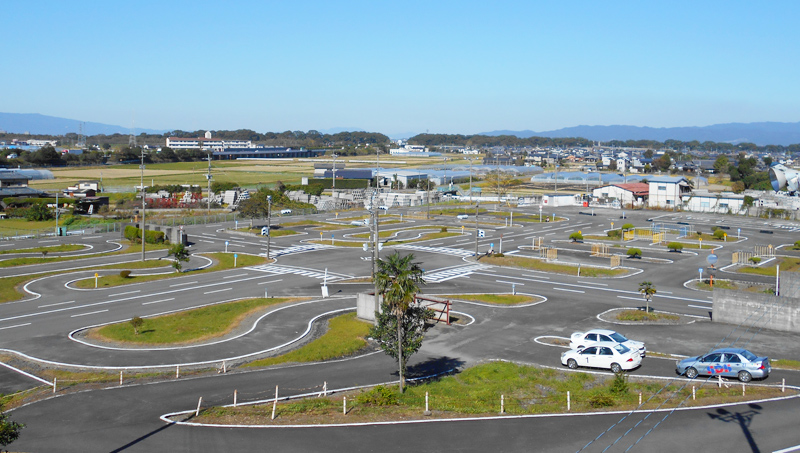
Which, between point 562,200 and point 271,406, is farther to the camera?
point 562,200

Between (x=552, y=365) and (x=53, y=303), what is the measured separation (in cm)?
3368

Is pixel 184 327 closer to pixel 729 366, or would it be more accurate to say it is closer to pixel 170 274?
pixel 170 274

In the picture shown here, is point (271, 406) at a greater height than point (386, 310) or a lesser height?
lesser

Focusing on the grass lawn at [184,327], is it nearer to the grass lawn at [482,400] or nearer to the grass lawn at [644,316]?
the grass lawn at [482,400]

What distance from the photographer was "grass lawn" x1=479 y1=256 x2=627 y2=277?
179 feet

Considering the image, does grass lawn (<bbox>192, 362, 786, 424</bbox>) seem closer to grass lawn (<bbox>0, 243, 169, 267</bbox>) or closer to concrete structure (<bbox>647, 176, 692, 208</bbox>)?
grass lawn (<bbox>0, 243, 169, 267</bbox>)

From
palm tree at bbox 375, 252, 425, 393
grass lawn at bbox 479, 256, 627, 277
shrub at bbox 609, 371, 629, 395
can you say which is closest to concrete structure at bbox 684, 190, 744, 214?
grass lawn at bbox 479, 256, 627, 277

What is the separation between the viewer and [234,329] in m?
36.5

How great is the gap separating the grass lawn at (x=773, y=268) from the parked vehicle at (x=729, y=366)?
3158 centimetres

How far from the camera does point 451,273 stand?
5512 centimetres

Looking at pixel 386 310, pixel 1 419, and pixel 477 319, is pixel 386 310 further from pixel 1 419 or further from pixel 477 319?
pixel 477 319

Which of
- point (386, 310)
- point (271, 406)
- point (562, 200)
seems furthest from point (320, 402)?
point (562, 200)

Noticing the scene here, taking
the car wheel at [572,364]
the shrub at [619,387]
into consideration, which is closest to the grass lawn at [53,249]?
the car wheel at [572,364]

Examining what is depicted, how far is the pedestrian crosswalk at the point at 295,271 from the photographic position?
5312 centimetres
